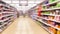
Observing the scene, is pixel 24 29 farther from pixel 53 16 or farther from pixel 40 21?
pixel 53 16

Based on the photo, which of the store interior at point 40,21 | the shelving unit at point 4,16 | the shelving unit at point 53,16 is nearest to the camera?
the shelving unit at point 53,16

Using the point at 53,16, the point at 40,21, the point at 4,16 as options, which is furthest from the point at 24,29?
the point at 53,16

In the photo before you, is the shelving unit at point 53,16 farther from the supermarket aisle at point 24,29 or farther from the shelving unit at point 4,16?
the shelving unit at point 4,16

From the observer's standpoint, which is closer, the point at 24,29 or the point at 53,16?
the point at 53,16

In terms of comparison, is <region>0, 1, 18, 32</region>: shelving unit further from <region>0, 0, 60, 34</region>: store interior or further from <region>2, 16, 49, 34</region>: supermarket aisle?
<region>2, 16, 49, 34</region>: supermarket aisle

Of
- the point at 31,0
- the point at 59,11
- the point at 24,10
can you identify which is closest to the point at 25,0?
the point at 31,0

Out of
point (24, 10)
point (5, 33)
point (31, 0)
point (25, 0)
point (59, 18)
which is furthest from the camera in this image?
point (24, 10)

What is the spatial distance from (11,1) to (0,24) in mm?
21136

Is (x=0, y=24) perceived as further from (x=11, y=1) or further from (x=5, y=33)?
(x=11, y=1)

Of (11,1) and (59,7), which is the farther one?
(11,1)

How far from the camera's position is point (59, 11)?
19.7ft

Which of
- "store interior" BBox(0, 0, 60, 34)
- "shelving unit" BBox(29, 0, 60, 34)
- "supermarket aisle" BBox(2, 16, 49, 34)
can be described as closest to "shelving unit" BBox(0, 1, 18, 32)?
"store interior" BBox(0, 0, 60, 34)

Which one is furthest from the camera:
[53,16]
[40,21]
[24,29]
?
[40,21]

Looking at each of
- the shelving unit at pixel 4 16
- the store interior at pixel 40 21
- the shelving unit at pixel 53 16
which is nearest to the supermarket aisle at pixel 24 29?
the store interior at pixel 40 21
